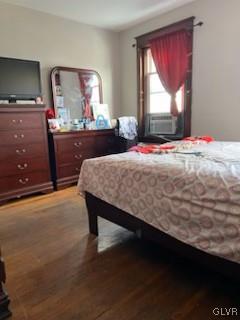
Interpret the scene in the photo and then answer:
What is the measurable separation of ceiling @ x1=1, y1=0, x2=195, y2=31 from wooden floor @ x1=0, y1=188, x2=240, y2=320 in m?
2.93

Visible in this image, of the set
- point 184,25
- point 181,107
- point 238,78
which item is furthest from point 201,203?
point 184,25

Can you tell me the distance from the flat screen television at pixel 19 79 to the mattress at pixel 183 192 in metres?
1.94

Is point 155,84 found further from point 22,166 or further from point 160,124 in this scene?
point 22,166

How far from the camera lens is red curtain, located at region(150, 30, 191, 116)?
351 centimetres

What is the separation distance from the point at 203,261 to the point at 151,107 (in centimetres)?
328

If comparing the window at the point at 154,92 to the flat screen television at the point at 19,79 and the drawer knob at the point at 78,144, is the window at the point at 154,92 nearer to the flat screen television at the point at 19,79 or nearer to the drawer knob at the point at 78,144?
the drawer knob at the point at 78,144

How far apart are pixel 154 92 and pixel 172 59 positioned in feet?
2.24

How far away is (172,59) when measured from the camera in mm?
3658

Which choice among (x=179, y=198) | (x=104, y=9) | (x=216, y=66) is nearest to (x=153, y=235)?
(x=179, y=198)

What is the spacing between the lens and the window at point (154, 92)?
4077mm

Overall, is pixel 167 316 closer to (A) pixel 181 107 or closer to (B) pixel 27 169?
(B) pixel 27 169

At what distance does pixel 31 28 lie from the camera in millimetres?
3447

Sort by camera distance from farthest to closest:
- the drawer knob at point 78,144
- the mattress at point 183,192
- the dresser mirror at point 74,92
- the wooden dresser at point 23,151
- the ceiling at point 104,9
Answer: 1. the dresser mirror at point 74,92
2. the drawer knob at point 78,144
3. the ceiling at point 104,9
4. the wooden dresser at point 23,151
5. the mattress at point 183,192

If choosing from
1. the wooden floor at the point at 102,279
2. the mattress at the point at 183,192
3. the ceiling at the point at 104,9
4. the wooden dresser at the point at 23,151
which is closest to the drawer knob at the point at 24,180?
the wooden dresser at the point at 23,151
